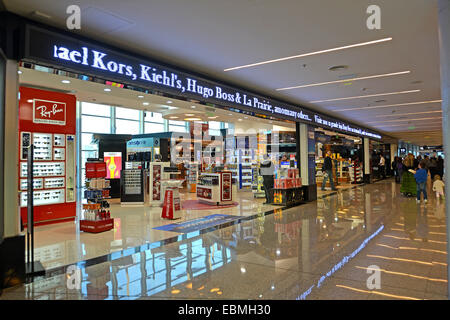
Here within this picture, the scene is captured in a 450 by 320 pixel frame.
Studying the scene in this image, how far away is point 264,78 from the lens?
6.27 metres

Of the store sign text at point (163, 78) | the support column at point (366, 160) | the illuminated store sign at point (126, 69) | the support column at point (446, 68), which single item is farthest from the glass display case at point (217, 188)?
the support column at point (366, 160)

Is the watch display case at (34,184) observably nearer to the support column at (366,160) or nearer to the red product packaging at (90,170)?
the red product packaging at (90,170)

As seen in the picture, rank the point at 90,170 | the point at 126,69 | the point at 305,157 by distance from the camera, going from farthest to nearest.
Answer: the point at 305,157 < the point at 90,170 < the point at 126,69

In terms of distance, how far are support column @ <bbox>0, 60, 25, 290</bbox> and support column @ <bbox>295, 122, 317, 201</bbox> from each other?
25.8 ft

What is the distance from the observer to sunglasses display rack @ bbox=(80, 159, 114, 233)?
5949 mm

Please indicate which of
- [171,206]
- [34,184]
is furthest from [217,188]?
[34,184]

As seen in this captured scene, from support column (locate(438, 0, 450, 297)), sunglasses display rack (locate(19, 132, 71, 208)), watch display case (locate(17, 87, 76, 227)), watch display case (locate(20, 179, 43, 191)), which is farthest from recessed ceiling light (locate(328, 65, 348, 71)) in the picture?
watch display case (locate(20, 179, 43, 191))

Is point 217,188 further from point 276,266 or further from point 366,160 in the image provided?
point 366,160

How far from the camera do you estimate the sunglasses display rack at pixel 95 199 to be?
19.5ft

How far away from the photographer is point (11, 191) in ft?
11.3

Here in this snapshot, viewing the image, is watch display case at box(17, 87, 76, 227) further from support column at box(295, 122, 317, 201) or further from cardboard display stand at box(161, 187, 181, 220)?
support column at box(295, 122, 317, 201)

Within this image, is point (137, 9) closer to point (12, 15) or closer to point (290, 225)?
point (12, 15)

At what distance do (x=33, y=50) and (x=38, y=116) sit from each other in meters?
3.74

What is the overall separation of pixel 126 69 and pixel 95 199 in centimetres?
288
